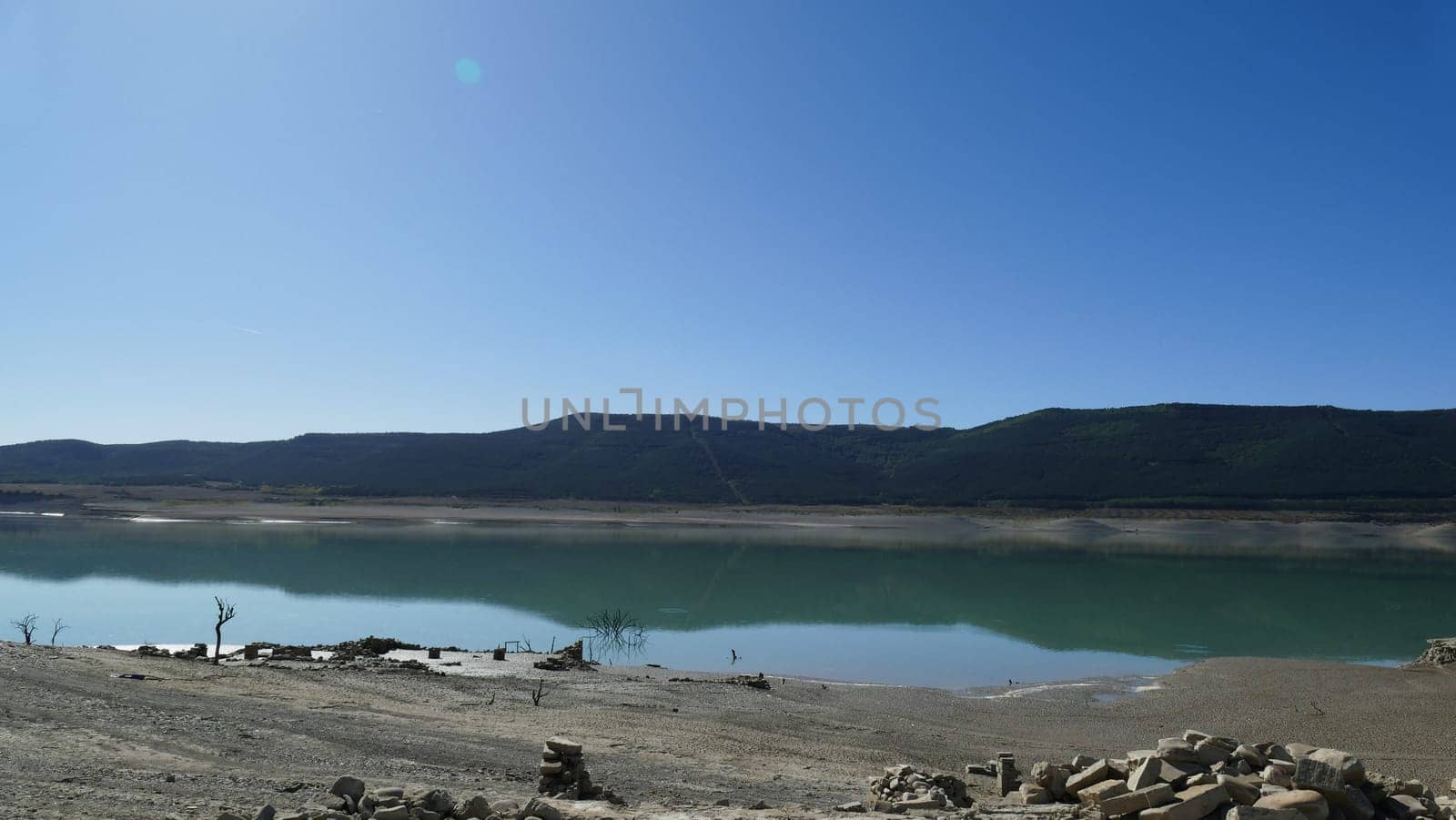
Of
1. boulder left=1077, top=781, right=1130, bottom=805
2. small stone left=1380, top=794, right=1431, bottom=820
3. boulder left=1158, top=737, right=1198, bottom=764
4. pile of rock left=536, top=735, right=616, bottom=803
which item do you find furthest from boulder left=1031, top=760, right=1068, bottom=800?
pile of rock left=536, top=735, right=616, bottom=803

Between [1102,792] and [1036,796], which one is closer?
[1102,792]

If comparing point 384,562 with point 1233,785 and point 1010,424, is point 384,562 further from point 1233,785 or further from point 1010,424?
point 1010,424

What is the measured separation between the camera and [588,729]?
1248cm

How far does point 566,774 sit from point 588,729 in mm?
4207

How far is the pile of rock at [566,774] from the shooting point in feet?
27.4

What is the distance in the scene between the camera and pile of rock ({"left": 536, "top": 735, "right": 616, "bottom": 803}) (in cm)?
835

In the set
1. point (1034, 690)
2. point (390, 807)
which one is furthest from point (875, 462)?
point (390, 807)

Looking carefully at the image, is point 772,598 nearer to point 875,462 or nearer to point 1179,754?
point 1179,754

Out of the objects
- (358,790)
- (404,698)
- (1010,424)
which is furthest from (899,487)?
(358,790)

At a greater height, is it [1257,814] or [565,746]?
[1257,814]

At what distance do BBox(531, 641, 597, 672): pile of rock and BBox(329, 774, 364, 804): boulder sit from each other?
460 inches

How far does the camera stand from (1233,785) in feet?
22.3

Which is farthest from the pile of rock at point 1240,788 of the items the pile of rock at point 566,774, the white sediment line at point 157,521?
the white sediment line at point 157,521

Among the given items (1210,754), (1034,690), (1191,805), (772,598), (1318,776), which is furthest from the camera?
(772,598)
